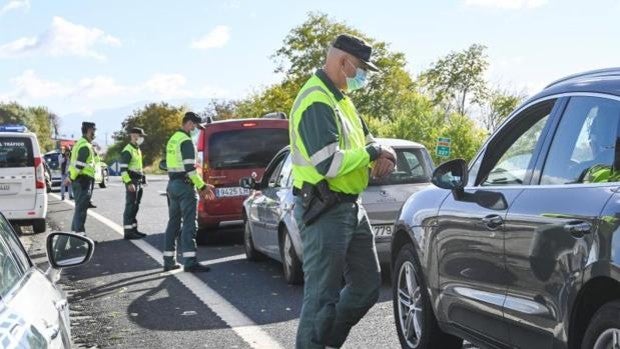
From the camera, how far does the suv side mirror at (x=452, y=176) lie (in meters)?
5.01

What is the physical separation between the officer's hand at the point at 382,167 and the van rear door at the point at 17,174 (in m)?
11.6

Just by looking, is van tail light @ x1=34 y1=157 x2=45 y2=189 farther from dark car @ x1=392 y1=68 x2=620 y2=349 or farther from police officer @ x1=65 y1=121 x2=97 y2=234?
dark car @ x1=392 y1=68 x2=620 y2=349

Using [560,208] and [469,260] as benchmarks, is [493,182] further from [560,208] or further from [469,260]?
[560,208]

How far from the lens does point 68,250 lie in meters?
3.99

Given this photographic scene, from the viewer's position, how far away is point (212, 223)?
13.4 meters

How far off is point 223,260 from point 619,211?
8.49 metres

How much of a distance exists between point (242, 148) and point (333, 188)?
8.67 metres

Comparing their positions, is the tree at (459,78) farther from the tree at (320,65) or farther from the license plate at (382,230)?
the license plate at (382,230)

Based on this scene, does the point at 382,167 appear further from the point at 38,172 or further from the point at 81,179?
the point at 38,172

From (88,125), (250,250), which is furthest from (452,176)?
(88,125)

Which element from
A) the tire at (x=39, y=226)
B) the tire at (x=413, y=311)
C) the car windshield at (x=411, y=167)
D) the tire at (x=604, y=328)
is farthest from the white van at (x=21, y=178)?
the tire at (x=604, y=328)

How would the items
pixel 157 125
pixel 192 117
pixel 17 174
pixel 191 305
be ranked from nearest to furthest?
pixel 191 305 < pixel 192 117 < pixel 17 174 < pixel 157 125

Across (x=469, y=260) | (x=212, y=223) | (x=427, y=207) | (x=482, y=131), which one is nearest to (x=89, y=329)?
(x=427, y=207)

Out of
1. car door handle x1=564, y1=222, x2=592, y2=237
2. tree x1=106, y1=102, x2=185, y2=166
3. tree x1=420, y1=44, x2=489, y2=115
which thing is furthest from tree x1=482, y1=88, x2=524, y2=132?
tree x1=106, y1=102, x2=185, y2=166
